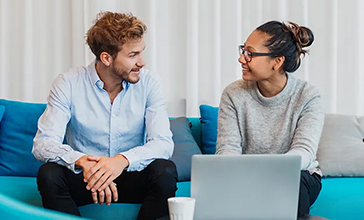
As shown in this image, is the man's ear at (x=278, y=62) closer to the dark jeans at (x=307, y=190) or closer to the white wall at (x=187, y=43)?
the dark jeans at (x=307, y=190)

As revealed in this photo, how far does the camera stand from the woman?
81.3 inches

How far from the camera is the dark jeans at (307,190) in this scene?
1.85 m

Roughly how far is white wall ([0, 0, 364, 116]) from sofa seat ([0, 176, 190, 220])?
0.92 meters

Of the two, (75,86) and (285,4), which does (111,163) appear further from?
(285,4)

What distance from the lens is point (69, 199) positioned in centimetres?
187

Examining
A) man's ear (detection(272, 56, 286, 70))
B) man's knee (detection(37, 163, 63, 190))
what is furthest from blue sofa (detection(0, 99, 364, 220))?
man's ear (detection(272, 56, 286, 70))

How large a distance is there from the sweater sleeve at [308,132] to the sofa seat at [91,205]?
0.55 meters

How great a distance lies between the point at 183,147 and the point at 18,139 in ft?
2.73

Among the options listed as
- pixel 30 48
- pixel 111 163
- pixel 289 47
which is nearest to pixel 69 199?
pixel 111 163

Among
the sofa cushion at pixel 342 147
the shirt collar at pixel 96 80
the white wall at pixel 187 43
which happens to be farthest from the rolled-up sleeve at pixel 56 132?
the sofa cushion at pixel 342 147

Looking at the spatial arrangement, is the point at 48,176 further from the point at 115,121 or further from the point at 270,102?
the point at 270,102

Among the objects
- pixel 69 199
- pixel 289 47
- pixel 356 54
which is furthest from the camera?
pixel 356 54

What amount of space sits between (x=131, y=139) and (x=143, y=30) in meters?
0.46

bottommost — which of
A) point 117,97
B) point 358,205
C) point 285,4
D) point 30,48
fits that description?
point 358,205
